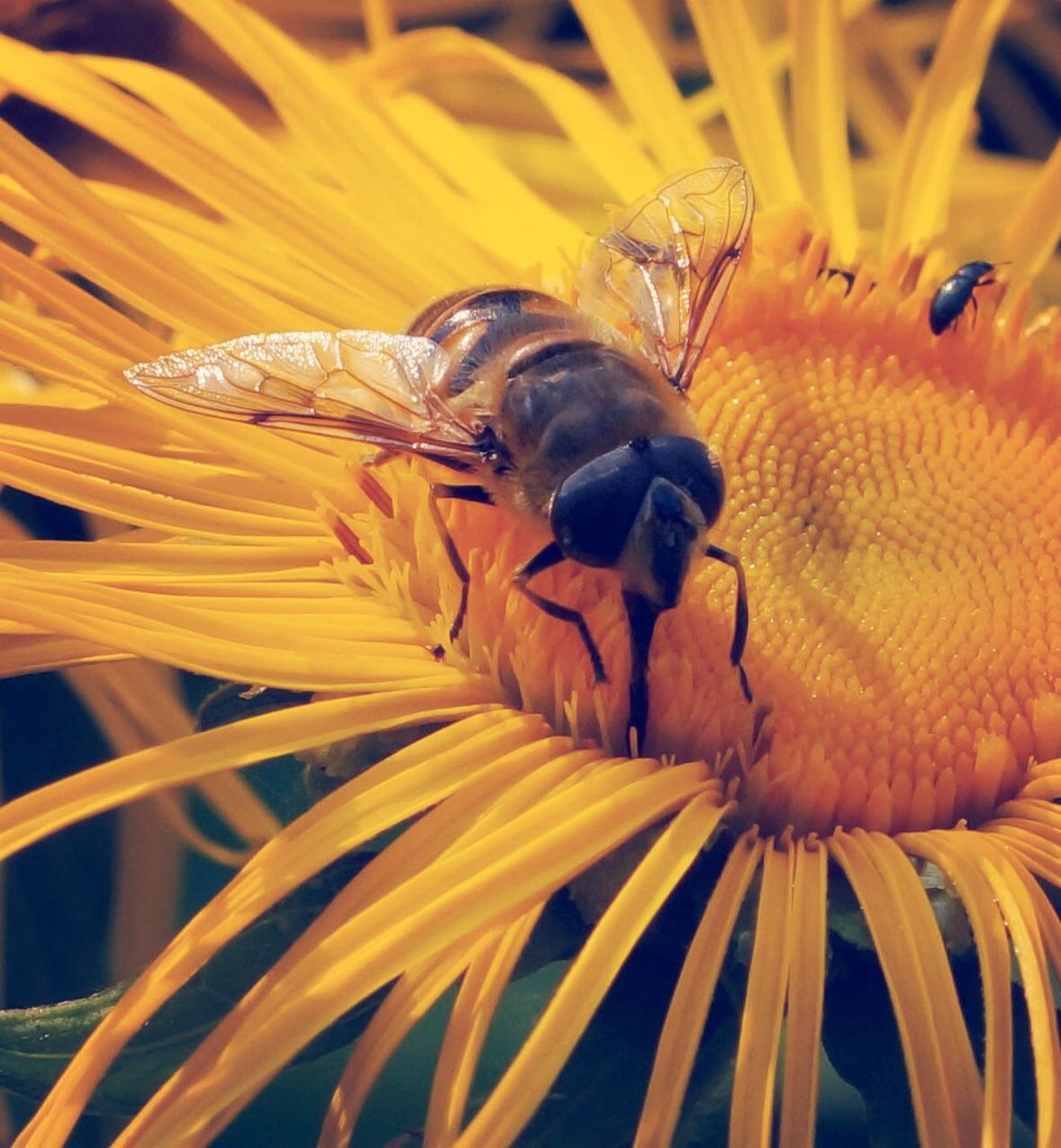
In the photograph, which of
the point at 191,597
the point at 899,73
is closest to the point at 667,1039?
the point at 191,597

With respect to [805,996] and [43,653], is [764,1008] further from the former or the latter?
[43,653]

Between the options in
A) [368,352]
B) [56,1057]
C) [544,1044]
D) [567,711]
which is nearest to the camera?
[544,1044]

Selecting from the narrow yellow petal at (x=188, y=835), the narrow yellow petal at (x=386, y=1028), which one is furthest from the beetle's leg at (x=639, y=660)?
the narrow yellow petal at (x=188, y=835)

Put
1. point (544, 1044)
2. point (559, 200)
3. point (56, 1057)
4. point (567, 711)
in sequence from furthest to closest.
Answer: point (559, 200) → point (567, 711) → point (56, 1057) → point (544, 1044)

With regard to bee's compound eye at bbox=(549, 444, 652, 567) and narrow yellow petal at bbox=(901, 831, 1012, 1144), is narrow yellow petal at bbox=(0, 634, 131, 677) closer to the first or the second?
bee's compound eye at bbox=(549, 444, 652, 567)

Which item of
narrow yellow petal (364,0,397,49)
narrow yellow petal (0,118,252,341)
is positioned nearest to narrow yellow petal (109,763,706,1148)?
narrow yellow petal (0,118,252,341)

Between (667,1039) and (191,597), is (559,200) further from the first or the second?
(667,1039)
